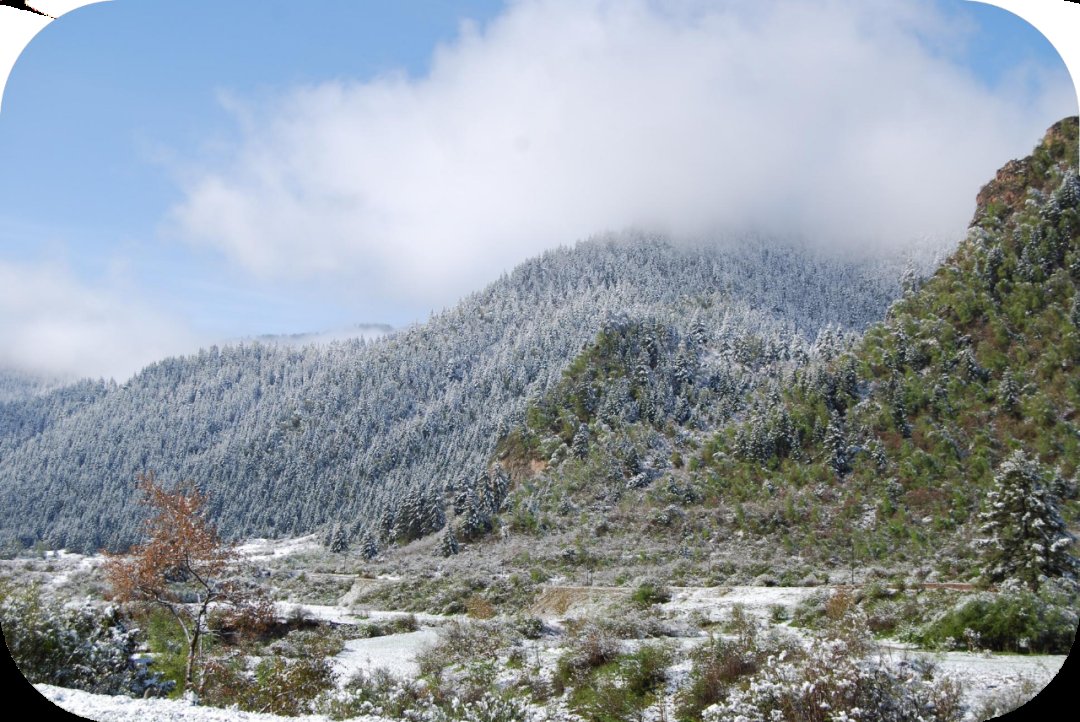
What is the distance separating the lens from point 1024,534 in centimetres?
1511

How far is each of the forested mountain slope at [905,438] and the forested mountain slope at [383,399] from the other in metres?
10.6

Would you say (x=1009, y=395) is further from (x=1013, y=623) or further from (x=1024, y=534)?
(x=1013, y=623)

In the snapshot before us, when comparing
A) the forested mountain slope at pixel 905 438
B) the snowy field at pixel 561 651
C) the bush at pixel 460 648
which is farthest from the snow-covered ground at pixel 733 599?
the bush at pixel 460 648

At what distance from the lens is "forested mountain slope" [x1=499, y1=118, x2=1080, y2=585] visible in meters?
28.0

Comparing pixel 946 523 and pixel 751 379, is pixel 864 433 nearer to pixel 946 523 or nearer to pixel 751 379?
pixel 946 523

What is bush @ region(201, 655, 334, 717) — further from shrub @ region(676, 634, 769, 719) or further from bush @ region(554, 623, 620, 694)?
shrub @ region(676, 634, 769, 719)

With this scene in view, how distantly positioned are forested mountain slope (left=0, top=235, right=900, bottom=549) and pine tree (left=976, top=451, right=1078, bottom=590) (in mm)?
44380

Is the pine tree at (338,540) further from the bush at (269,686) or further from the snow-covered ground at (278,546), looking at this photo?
the bush at (269,686)

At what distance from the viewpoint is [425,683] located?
10.2m

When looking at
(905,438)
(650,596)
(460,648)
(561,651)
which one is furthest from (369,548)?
(561,651)

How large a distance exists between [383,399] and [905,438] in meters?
72.9

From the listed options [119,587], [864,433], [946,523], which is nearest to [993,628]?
[119,587]

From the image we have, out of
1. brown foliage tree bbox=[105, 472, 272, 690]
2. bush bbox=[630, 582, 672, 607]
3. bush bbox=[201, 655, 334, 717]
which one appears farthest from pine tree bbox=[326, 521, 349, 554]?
→ brown foliage tree bbox=[105, 472, 272, 690]

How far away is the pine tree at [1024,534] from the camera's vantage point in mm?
14422
